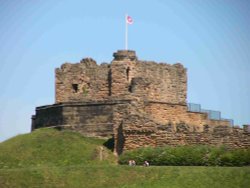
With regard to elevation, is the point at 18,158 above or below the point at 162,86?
below

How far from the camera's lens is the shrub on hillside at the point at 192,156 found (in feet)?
110

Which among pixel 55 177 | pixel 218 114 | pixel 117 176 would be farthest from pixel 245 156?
pixel 218 114

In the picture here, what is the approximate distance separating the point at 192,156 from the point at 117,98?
32.0ft

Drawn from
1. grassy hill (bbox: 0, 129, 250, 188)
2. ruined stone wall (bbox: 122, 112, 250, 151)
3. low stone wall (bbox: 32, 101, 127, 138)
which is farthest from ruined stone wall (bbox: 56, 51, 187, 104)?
grassy hill (bbox: 0, 129, 250, 188)

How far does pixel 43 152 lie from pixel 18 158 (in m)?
1.33

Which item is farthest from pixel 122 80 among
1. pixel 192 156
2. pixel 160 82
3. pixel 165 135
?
pixel 192 156

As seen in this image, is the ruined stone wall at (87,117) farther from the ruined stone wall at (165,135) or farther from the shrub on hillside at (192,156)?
the shrub on hillside at (192,156)

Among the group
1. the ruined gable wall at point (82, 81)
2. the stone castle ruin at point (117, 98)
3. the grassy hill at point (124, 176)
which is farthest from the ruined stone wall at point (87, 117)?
the grassy hill at point (124, 176)

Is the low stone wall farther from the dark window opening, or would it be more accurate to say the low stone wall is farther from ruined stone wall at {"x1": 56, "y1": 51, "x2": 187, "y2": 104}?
the dark window opening

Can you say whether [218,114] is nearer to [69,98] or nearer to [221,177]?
[69,98]

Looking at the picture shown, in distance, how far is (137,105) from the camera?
39594mm

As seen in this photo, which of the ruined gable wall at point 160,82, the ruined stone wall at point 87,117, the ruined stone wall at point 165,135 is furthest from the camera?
the ruined gable wall at point 160,82

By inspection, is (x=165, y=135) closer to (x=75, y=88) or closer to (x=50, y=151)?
(x=50, y=151)

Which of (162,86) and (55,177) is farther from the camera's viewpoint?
(162,86)
